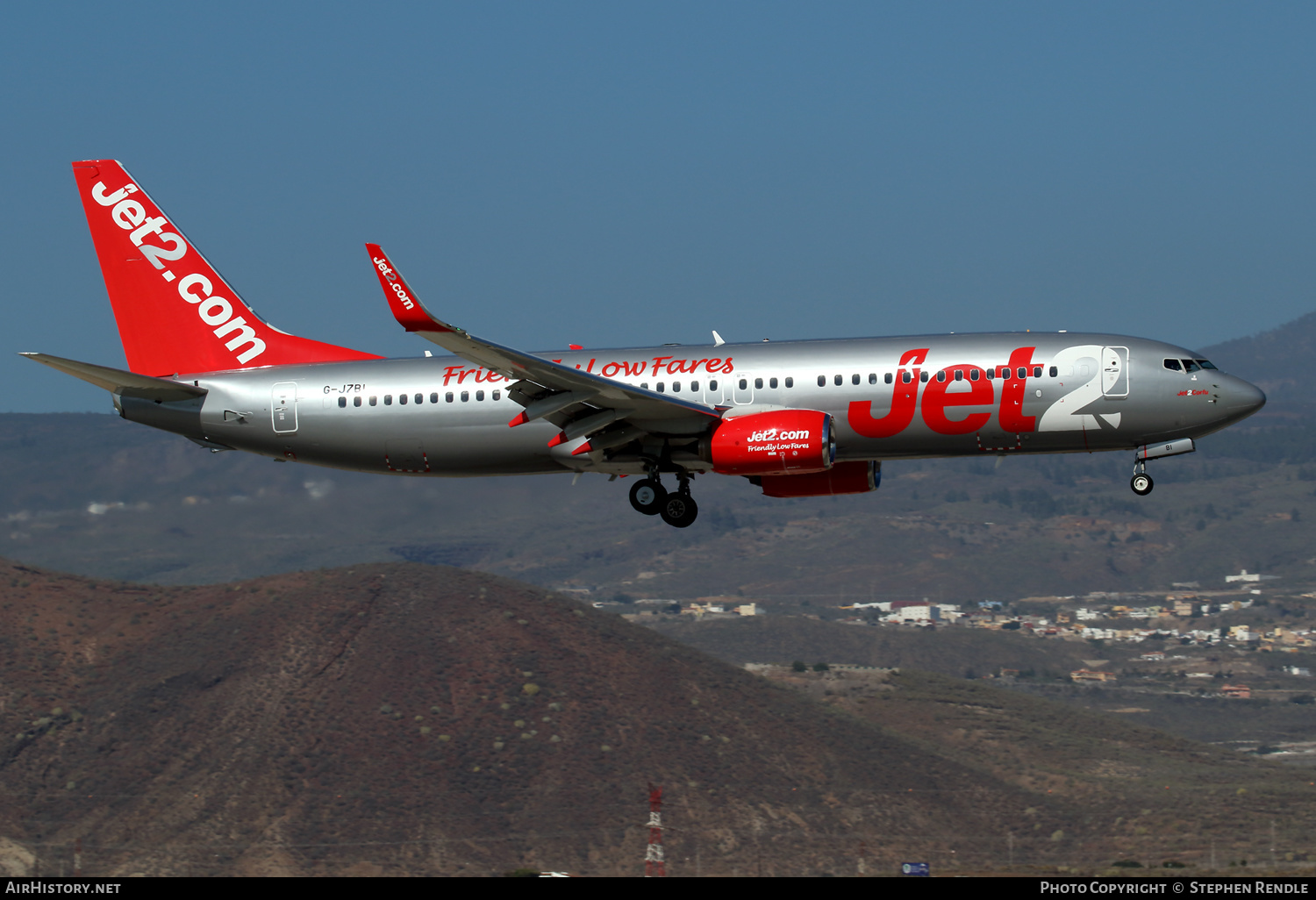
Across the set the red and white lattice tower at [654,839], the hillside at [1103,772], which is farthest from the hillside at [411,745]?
the hillside at [1103,772]

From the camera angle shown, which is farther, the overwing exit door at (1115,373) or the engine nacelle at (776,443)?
the overwing exit door at (1115,373)

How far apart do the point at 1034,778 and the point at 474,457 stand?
307 ft

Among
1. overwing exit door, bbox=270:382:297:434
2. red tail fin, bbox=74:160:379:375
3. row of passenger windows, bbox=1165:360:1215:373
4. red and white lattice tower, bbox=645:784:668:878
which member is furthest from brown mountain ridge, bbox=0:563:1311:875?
row of passenger windows, bbox=1165:360:1215:373

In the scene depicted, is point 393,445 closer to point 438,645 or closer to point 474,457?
point 474,457

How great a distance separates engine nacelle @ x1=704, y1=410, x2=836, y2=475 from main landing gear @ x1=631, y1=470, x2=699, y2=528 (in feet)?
12.1

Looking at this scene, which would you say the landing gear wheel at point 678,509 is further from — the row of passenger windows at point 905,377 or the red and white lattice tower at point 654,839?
the red and white lattice tower at point 654,839

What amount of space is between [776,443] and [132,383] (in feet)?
73.6

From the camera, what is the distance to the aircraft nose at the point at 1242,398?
47875 millimetres

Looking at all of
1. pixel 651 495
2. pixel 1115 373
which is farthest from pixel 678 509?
pixel 1115 373

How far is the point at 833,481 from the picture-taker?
52.3 meters

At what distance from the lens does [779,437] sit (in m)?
47.6

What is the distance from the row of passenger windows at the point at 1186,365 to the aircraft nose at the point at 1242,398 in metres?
1.10

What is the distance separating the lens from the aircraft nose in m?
47.9

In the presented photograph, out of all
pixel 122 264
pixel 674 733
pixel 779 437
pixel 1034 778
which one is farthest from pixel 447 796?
pixel 779 437
